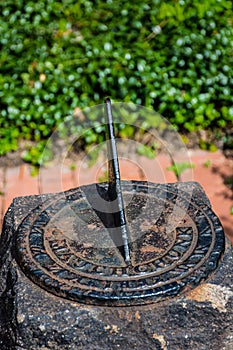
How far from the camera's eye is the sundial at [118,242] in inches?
89.0

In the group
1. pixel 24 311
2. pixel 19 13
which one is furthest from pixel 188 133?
pixel 24 311

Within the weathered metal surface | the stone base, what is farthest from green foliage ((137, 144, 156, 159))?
the stone base

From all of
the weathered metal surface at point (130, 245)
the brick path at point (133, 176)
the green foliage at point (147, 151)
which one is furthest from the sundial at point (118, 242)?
the green foliage at point (147, 151)

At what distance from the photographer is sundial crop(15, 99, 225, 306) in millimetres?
2262

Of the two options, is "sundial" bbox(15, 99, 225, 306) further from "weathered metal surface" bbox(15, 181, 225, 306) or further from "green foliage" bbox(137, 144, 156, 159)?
"green foliage" bbox(137, 144, 156, 159)

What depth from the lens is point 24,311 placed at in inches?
87.9

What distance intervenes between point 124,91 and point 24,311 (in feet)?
8.66

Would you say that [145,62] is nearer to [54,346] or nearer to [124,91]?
[124,91]

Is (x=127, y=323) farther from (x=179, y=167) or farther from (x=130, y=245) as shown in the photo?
(x=179, y=167)

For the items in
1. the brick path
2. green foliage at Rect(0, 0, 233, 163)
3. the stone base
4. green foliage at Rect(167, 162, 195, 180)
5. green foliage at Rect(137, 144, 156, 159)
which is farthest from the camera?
green foliage at Rect(0, 0, 233, 163)

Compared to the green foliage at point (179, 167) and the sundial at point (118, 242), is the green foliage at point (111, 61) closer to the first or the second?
the green foliage at point (179, 167)

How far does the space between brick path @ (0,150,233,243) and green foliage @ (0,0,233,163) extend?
23cm

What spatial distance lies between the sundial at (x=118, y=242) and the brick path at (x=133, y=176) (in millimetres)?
1261

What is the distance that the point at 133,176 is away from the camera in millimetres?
4258
